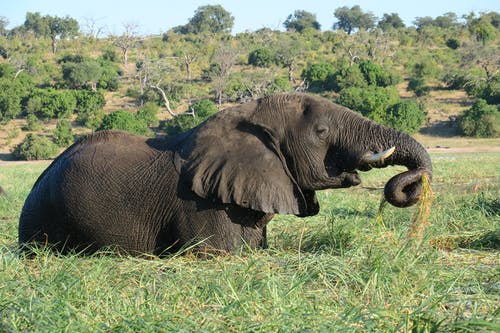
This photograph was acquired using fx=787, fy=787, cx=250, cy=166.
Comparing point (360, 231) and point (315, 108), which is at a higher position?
point (315, 108)

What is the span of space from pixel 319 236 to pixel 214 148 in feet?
3.27

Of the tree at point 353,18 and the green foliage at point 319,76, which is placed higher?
the tree at point 353,18

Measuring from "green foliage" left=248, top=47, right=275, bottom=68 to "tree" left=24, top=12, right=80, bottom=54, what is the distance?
77.4ft

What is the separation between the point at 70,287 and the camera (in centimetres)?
346

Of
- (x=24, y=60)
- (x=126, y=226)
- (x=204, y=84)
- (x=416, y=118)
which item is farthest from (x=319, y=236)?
(x=24, y=60)

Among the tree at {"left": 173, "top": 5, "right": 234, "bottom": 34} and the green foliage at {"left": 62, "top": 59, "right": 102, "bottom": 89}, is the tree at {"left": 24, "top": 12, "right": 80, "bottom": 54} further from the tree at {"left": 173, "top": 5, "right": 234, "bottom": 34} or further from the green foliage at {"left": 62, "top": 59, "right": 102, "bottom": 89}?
the green foliage at {"left": 62, "top": 59, "right": 102, "bottom": 89}

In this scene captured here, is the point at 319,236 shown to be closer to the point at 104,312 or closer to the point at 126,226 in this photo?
the point at 126,226

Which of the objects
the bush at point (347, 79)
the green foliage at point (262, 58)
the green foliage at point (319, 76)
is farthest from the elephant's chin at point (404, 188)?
the green foliage at point (262, 58)

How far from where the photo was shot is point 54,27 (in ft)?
255

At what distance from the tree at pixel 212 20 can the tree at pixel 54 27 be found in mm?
15833

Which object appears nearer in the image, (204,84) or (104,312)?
(104,312)

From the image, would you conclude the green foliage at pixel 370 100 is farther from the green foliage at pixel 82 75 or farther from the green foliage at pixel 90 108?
the green foliage at pixel 82 75

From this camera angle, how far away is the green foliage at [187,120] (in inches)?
1592

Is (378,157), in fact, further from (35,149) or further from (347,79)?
(347,79)
